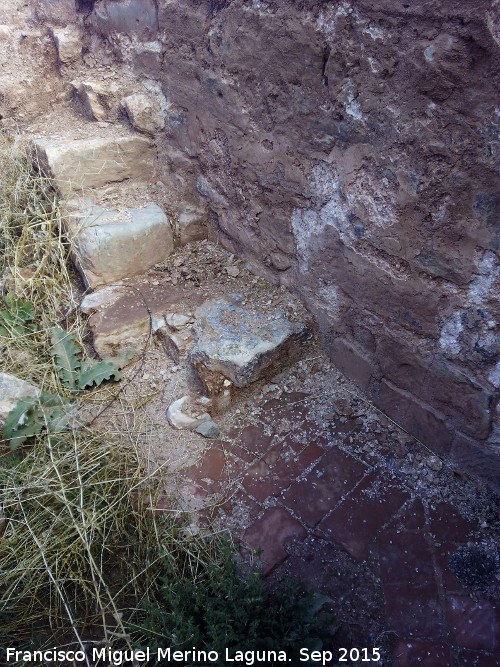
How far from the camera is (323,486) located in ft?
7.39

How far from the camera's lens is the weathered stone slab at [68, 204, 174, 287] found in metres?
3.07

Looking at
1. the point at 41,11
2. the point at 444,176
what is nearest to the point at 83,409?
the point at 444,176

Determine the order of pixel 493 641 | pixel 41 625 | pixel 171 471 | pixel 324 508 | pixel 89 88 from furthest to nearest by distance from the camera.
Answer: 1. pixel 89 88
2. pixel 171 471
3. pixel 324 508
4. pixel 41 625
5. pixel 493 641

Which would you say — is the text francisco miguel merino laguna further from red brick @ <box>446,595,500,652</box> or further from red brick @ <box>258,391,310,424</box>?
red brick @ <box>258,391,310,424</box>

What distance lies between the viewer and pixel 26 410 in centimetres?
251

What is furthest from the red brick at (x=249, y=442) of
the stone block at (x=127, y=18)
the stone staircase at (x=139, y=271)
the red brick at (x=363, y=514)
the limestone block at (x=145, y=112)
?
the stone block at (x=127, y=18)

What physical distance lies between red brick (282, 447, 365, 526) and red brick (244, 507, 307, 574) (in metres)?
0.05

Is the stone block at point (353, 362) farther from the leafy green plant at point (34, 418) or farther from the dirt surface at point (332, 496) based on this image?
the leafy green plant at point (34, 418)

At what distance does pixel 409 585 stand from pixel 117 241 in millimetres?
2212

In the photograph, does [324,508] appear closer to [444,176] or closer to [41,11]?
[444,176]

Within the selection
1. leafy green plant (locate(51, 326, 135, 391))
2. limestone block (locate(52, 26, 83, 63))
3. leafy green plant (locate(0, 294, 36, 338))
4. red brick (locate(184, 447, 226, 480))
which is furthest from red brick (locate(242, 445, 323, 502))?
limestone block (locate(52, 26, 83, 63))

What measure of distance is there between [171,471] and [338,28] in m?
1.87

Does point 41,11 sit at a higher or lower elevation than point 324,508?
higher

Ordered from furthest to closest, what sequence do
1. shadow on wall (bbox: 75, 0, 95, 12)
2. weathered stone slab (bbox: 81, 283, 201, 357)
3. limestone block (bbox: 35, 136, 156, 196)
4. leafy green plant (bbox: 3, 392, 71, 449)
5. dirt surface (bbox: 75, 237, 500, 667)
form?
1. shadow on wall (bbox: 75, 0, 95, 12)
2. limestone block (bbox: 35, 136, 156, 196)
3. weathered stone slab (bbox: 81, 283, 201, 357)
4. leafy green plant (bbox: 3, 392, 71, 449)
5. dirt surface (bbox: 75, 237, 500, 667)
